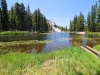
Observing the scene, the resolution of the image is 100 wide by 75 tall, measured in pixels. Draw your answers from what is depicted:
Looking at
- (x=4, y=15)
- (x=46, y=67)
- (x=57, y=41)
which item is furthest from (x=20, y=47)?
(x=4, y=15)

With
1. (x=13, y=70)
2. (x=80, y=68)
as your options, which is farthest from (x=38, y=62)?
(x=80, y=68)

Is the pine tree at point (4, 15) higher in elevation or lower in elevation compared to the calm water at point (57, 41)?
higher

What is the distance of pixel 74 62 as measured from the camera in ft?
27.5

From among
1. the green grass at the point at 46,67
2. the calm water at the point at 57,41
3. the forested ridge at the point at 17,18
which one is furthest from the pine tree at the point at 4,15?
the green grass at the point at 46,67

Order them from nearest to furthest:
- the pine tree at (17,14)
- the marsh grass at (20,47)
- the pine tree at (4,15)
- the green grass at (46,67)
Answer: the green grass at (46,67) → the marsh grass at (20,47) → the pine tree at (4,15) → the pine tree at (17,14)

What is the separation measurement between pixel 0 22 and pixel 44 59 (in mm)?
57053

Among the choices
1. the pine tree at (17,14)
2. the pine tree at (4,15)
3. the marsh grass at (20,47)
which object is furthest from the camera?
the pine tree at (17,14)

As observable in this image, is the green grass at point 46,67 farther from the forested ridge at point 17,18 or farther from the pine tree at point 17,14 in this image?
the pine tree at point 17,14

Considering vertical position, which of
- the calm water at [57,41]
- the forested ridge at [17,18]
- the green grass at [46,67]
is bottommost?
the calm water at [57,41]

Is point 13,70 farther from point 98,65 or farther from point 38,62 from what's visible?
point 98,65

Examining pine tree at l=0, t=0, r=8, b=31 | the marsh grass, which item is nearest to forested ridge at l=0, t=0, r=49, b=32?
pine tree at l=0, t=0, r=8, b=31

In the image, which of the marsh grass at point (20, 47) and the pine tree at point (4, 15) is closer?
the marsh grass at point (20, 47)

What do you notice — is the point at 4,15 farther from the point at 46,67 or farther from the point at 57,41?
the point at 46,67

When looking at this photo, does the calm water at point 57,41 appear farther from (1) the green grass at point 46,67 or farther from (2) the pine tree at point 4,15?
(2) the pine tree at point 4,15
